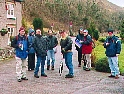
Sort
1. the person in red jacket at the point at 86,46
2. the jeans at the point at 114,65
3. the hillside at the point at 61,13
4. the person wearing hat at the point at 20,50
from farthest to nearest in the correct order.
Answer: the hillside at the point at 61,13, the person in red jacket at the point at 86,46, the jeans at the point at 114,65, the person wearing hat at the point at 20,50

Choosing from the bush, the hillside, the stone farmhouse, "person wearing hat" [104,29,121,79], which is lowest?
the bush

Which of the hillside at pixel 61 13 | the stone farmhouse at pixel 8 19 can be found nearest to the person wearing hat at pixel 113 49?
the stone farmhouse at pixel 8 19

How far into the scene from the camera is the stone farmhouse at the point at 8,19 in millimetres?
26719

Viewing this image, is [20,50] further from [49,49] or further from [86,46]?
[86,46]

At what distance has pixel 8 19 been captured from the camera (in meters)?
29.6

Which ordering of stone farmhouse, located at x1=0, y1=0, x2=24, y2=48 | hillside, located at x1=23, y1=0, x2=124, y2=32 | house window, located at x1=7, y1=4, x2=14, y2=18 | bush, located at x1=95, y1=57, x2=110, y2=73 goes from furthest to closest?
hillside, located at x1=23, y1=0, x2=124, y2=32, house window, located at x1=7, y1=4, x2=14, y2=18, stone farmhouse, located at x1=0, y1=0, x2=24, y2=48, bush, located at x1=95, y1=57, x2=110, y2=73

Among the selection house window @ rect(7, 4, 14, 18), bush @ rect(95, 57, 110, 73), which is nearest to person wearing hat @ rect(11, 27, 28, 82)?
bush @ rect(95, 57, 110, 73)

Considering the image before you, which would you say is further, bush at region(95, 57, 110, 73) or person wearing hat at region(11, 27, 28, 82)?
bush at region(95, 57, 110, 73)

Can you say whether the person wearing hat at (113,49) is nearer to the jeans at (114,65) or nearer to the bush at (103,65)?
the jeans at (114,65)

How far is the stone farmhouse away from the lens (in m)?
26.7

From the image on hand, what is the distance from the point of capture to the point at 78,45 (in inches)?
554

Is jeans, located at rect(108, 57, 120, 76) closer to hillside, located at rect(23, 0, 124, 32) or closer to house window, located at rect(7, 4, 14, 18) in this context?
house window, located at rect(7, 4, 14, 18)

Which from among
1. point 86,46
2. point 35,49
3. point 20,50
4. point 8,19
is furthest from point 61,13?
point 20,50

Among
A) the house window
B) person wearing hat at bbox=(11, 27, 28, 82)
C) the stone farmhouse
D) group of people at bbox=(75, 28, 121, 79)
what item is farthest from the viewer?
the house window
